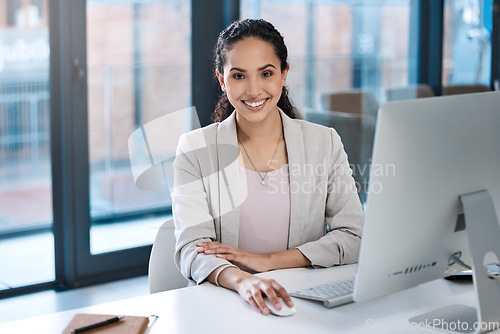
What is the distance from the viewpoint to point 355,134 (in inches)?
161

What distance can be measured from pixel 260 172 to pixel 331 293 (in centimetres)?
55

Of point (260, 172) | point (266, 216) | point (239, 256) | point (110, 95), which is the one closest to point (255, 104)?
point (260, 172)

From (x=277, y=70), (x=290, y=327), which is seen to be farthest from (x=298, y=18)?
(x=290, y=327)

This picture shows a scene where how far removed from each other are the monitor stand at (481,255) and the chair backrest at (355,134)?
253 centimetres

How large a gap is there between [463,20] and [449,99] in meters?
3.74

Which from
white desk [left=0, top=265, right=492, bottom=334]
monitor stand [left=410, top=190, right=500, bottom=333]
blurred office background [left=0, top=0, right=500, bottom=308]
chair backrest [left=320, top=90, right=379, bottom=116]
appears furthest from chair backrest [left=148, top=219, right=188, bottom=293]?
chair backrest [left=320, top=90, right=379, bottom=116]

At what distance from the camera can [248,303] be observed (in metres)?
1.45

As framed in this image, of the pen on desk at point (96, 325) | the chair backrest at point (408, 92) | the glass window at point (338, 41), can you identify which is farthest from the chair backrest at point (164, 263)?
the chair backrest at point (408, 92)

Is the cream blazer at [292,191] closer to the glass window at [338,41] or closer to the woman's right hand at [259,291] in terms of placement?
the woman's right hand at [259,291]

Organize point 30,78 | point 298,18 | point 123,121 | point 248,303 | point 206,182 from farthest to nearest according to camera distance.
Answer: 1. point 298,18
2. point 123,121
3. point 30,78
4. point 206,182
5. point 248,303

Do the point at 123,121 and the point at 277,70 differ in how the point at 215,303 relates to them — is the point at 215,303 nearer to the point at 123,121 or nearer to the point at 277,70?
the point at 277,70

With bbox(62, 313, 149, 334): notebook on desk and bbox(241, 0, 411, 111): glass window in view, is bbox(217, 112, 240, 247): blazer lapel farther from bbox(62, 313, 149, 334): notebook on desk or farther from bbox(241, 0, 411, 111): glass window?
bbox(241, 0, 411, 111): glass window

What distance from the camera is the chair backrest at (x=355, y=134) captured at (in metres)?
3.92

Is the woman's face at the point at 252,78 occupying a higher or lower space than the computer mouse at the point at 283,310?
higher
